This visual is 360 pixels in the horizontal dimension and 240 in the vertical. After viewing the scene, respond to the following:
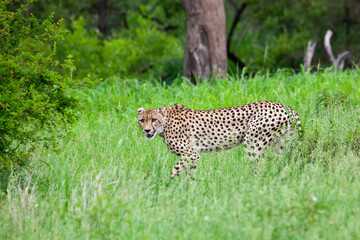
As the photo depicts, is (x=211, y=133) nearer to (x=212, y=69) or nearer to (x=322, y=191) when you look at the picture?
(x=322, y=191)

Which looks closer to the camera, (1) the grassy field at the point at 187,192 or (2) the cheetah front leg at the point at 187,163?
(1) the grassy field at the point at 187,192

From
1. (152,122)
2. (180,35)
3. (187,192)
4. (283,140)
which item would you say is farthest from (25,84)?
(180,35)

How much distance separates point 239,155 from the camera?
20.8 feet

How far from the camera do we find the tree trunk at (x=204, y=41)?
35.6 feet

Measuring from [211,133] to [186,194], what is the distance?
4.44ft

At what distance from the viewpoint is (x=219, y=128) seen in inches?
236

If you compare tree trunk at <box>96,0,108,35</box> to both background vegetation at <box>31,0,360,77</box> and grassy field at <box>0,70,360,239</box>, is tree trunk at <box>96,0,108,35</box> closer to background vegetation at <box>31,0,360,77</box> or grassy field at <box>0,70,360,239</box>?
background vegetation at <box>31,0,360,77</box>

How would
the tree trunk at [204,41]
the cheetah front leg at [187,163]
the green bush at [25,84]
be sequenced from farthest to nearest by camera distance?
the tree trunk at [204,41], the cheetah front leg at [187,163], the green bush at [25,84]

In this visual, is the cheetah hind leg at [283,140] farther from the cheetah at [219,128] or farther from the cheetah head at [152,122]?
the cheetah head at [152,122]

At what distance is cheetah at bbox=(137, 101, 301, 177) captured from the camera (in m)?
5.82

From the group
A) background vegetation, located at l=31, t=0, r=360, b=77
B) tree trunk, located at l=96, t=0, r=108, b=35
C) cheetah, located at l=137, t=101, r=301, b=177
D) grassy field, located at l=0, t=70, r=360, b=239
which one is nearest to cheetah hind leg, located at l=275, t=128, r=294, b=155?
cheetah, located at l=137, t=101, r=301, b=177

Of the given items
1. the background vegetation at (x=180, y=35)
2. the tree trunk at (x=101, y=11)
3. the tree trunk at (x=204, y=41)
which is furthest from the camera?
the tree trunk at (x=101, y=11)

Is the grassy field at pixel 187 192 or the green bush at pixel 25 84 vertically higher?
the green bush at pixel 25 84

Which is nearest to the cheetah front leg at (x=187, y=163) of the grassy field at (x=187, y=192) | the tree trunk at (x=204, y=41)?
the grassy field at (x=187, y=192)
